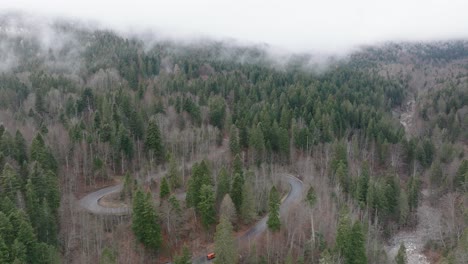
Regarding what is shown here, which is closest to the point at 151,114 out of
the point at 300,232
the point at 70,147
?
the point at 70,147

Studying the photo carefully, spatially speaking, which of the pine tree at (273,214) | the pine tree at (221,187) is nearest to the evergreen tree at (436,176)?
the pine tree at (273,214)

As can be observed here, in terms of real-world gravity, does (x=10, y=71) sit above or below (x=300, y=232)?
above

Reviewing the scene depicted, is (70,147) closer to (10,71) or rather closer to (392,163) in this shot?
(392,163)

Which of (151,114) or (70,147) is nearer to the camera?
(70,147)

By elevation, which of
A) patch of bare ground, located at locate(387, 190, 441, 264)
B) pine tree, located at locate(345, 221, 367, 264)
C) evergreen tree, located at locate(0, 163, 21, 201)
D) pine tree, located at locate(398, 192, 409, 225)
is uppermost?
evergreen tree, located at locate(0, 163, 21, 201)

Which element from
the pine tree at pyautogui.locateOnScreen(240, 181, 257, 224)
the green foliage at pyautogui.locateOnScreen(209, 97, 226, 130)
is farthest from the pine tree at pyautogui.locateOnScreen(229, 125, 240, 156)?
the pine tree at pyautogui.locateOnScreen(240, 181, 257, 224)

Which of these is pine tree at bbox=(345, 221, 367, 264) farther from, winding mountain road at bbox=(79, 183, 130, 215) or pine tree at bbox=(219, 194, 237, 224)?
winding mountain road at bbox=(79, 183, 130, 215)

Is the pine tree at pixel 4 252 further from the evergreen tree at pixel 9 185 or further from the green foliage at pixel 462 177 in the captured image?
the green foliage at pixel 462 177
